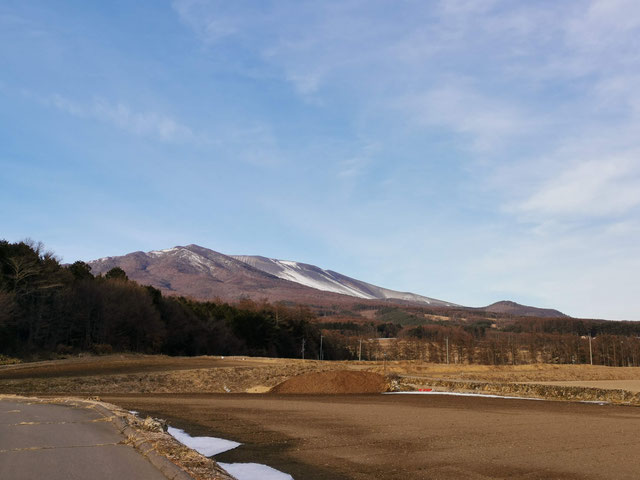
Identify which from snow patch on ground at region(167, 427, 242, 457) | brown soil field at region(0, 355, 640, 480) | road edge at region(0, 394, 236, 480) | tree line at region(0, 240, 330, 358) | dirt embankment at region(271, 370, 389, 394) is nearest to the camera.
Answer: road edge at region(0, 394, 236, 480)

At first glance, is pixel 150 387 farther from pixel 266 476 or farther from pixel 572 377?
pixel 572 377

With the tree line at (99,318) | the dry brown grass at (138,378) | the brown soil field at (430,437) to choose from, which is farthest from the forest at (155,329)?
the brown soil field at (430,437)

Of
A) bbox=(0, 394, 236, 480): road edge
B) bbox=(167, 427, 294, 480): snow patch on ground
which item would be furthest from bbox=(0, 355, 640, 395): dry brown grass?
bbox=(0, 394, 236, 480): road edge

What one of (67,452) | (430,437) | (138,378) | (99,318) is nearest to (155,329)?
(99,318)

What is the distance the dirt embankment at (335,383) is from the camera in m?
37.9

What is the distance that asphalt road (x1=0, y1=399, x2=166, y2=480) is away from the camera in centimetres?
786

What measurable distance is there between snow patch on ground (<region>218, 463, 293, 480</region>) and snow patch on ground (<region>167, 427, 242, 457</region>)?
4.60 feet

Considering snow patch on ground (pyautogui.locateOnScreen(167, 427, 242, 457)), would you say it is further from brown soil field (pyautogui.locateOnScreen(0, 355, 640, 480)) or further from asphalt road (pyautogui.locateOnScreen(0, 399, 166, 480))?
asphalt road (pyautogui.locateOnScreen(0, 399, 166, 480))

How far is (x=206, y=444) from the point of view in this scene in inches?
485

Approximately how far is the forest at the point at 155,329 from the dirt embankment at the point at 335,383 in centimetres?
3170

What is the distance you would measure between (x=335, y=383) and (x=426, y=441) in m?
25.6

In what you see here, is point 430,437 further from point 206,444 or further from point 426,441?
point 206,444

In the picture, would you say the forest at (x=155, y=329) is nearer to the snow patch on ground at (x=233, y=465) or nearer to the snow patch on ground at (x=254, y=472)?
the snow patch on ground at (x=233, y=465)

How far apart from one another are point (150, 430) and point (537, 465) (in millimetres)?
8032
